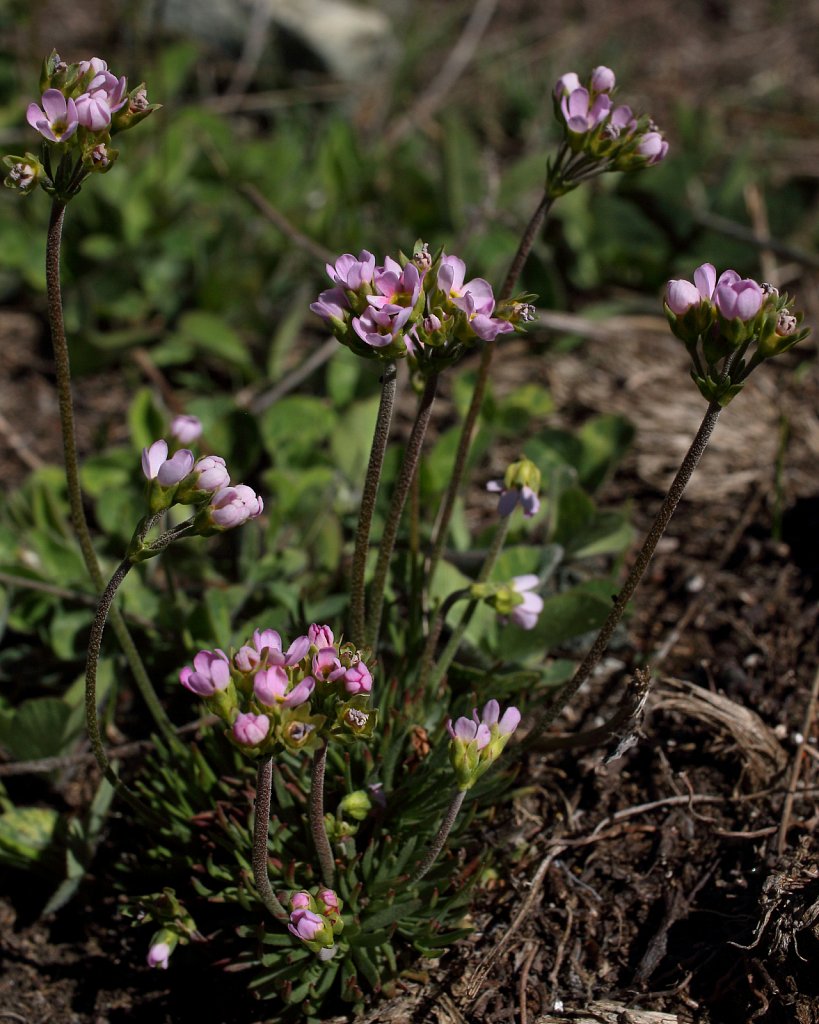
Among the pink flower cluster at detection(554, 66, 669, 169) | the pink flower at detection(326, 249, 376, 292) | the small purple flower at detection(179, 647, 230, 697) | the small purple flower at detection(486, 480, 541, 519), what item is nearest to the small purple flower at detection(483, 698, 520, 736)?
the small purple flower at detection(179, 647, 230, 697)

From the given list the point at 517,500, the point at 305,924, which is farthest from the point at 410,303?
the point at 305,924

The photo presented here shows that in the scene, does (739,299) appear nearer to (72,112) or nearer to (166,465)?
(166,465)

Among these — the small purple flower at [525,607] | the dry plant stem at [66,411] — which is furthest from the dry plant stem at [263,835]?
the small purple flower at [525,607]

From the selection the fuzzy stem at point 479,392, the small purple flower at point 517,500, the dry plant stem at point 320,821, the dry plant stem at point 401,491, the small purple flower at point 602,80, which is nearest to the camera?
the dry plant stem at point 320,821

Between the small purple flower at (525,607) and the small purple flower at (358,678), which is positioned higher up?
the small purple flower at (358,678)

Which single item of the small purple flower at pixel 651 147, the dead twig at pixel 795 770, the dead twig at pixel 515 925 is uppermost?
the small purple flower at pixel 651 147

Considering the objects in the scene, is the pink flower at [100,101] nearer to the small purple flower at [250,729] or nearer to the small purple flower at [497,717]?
the small purple flower at [250,729]

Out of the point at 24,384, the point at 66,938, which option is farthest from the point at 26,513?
the point at 66,938
